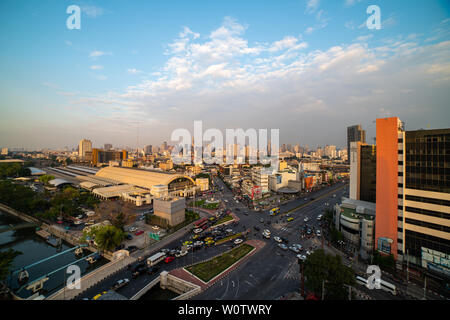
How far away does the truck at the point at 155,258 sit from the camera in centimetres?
1453

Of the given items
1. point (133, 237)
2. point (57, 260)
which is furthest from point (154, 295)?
point (57, 260)

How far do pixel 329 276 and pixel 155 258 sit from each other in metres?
11.4

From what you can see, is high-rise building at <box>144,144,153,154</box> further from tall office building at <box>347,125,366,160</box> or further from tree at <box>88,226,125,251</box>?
tree at <box>88,226,125,251</box>

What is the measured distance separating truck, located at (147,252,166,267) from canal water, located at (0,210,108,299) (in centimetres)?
441

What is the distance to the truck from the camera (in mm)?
14531

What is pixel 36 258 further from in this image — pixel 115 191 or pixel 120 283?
pixel 115 191

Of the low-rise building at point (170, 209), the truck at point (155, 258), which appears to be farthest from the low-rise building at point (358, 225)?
the low-rise building at point (170, 209)

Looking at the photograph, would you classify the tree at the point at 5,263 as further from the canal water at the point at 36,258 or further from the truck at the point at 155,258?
the truck at the point at 155,258

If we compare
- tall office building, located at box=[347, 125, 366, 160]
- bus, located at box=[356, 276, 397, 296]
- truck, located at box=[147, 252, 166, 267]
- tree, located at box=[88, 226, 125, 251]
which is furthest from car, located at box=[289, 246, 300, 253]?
tall office building, located at box=[347, 125, 366, 160]

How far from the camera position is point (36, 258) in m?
16.9

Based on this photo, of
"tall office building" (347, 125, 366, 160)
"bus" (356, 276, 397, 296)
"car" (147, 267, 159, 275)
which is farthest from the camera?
"tall office building" (347, 125, 366, 160)

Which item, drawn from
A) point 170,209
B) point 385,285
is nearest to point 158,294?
point 170,209

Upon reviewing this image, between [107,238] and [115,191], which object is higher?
[115,191]
